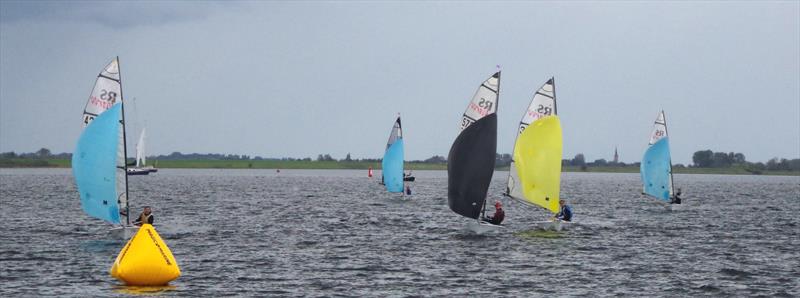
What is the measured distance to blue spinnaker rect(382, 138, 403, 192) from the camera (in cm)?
10250

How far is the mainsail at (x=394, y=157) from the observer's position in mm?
102562

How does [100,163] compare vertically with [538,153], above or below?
below

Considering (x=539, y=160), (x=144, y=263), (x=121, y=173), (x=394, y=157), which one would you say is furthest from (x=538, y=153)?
(x=394, y=157)

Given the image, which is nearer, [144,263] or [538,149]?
[144,263]

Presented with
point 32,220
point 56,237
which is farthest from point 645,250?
point 32,220

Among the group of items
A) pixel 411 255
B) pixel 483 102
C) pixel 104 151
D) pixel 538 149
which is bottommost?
pixel 411 255

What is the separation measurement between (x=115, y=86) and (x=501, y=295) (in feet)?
78.1

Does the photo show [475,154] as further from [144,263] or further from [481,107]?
[144,263]

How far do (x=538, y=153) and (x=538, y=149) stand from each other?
0.81 feet

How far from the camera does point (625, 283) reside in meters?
39.9

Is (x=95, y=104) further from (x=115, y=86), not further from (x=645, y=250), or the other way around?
(x=645, y=250)

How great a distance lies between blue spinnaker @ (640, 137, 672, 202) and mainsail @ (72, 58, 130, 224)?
52442 mm

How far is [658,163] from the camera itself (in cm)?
9062

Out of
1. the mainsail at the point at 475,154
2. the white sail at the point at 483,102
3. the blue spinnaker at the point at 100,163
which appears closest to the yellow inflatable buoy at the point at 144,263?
the blue spinnaker at the point at 100,163
